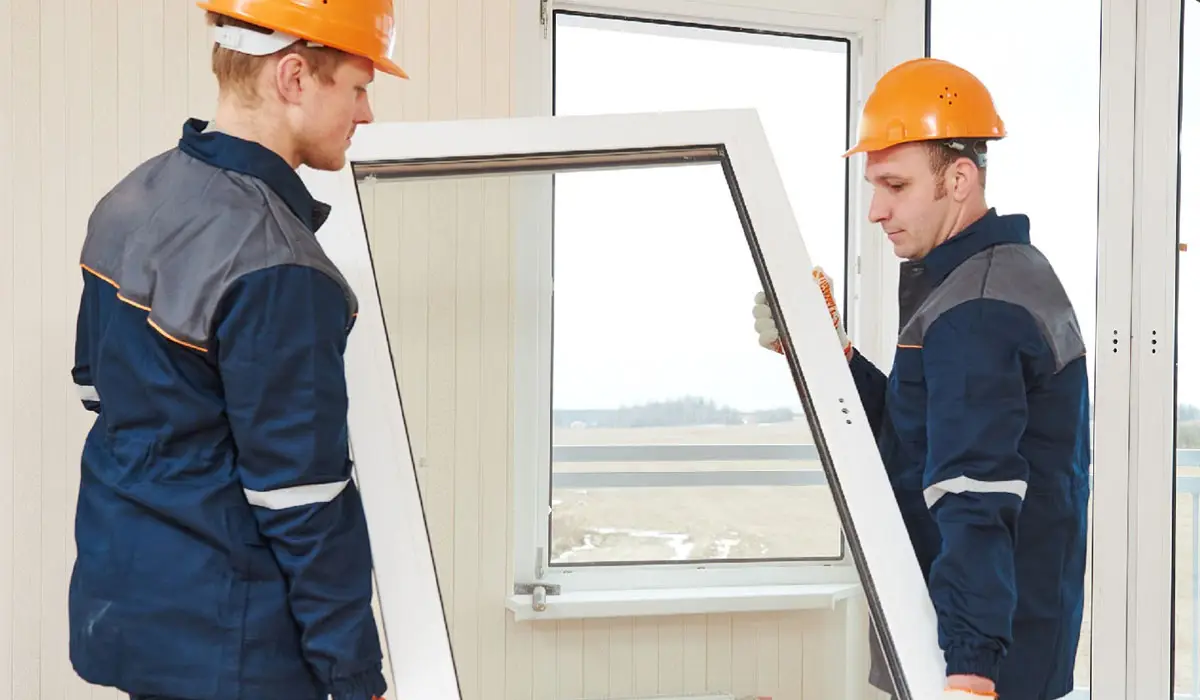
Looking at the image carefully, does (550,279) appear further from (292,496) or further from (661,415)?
(292,496)

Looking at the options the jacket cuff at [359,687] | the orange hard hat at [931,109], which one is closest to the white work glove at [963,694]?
the jacket cuff at [359,687]

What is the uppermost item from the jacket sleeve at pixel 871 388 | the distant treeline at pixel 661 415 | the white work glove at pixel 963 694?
the jacket sleeve at pixel 871 388

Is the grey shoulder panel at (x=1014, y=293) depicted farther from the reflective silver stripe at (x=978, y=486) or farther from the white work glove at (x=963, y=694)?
the white work glove at (x=963, y=694)

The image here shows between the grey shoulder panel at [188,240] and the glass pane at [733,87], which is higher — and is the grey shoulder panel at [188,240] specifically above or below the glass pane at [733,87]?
below

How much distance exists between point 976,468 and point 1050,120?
158cm

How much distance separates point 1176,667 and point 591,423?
1810 millimetres

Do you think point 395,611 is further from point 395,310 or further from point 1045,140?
point 1045,140

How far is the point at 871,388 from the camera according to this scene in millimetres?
1728

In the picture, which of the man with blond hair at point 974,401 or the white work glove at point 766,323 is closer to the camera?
the man with blond hair at point 974,401

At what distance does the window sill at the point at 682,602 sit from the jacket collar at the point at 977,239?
1.67ft

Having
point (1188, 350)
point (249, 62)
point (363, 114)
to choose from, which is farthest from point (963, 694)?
point (1188, 350)

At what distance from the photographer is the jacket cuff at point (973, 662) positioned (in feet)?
4.39

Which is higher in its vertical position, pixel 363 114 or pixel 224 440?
pixel 363 114

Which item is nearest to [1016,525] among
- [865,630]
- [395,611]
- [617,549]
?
[865,630]
